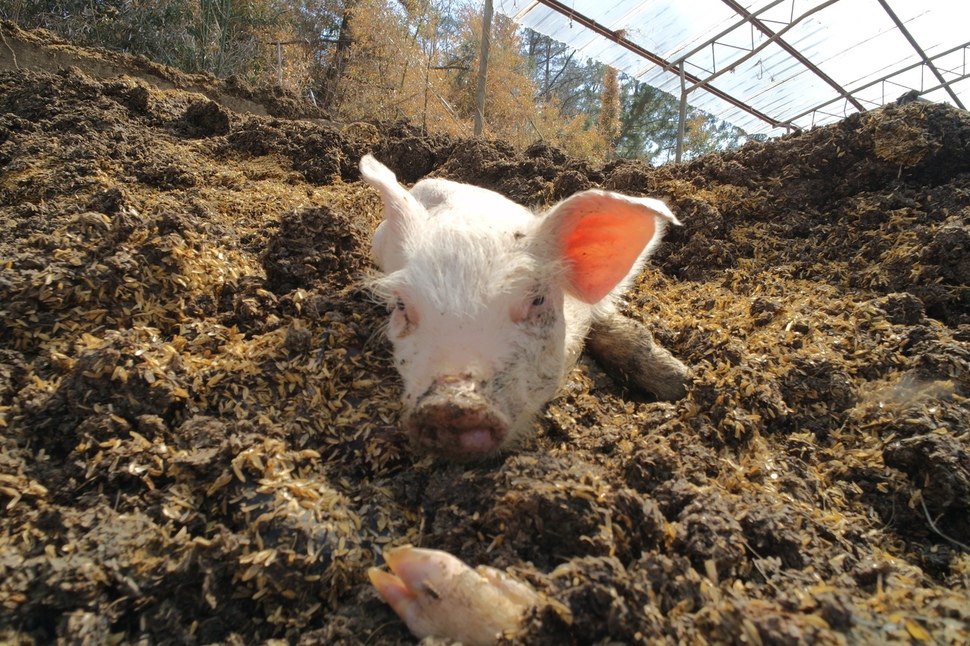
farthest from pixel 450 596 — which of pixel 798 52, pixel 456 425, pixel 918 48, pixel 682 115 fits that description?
pixel 918 48

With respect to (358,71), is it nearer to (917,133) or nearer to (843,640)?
(917,133)

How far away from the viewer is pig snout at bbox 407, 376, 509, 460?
191 centimetres

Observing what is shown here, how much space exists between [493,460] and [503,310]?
0.70 meters

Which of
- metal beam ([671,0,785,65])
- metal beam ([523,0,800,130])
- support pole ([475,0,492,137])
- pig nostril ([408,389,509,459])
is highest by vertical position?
metal beam ([671,0,785,65])

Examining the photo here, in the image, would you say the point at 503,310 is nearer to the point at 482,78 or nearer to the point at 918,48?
the point at 482,78

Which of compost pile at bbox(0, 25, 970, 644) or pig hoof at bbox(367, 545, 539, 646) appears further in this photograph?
compost pile at bbox(0, 25, 970, 644)

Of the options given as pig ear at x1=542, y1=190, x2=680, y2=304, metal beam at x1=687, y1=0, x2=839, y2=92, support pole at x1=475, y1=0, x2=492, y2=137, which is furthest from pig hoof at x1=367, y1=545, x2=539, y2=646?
metal beam at x1=687, y1=0, x2=839, y2=92

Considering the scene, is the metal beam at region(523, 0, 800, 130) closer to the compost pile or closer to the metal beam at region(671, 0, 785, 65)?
the metal beam at region(671, 0, 785, 65)

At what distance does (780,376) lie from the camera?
2.69 meters

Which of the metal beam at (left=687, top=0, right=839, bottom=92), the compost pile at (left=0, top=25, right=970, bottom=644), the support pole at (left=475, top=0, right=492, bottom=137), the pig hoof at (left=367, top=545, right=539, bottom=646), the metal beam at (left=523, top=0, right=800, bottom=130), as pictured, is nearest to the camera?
the pig hoof at (left=367, top=545, right=539, bottom=646)

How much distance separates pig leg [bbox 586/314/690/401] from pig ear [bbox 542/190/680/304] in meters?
0.45

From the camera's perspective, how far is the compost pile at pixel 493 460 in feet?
5.00

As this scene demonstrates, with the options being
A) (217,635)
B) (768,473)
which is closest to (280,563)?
(217,635)

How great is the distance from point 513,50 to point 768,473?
80.2 feet
